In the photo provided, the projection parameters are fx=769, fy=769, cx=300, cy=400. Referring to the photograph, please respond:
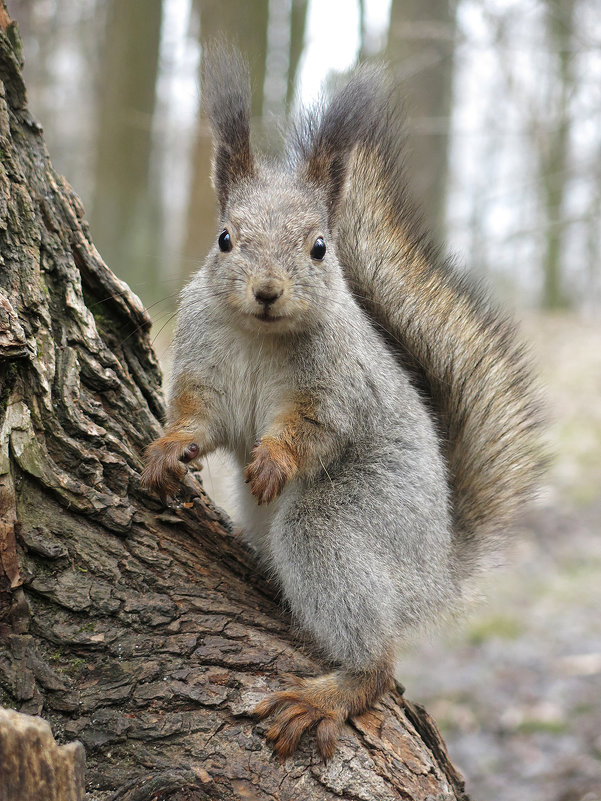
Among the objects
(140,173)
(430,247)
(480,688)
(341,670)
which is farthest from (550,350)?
(341,670)

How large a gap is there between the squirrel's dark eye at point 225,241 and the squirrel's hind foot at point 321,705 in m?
1.40

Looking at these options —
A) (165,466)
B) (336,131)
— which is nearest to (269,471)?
(165,466)

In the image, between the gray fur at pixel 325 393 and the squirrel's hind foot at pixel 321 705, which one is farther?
the gray fur at pixel 325 393

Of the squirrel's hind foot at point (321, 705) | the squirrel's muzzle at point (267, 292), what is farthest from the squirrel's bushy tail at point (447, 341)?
the squirrel's hind foot at point (321, 705)

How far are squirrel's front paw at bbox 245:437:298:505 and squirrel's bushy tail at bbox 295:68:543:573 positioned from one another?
0.77 m

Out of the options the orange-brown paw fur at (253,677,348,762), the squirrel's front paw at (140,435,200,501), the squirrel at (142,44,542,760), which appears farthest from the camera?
the squirrel at (142,44,542,760)

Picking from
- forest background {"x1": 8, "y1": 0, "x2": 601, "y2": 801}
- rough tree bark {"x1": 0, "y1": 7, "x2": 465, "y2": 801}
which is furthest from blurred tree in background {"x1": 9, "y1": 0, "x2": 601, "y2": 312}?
rough tree bark {"x1": 0, "y1": 7, "x2": 465, "y2": 801}

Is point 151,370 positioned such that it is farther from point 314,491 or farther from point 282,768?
point 282,768

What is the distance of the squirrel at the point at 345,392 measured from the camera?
2441mm

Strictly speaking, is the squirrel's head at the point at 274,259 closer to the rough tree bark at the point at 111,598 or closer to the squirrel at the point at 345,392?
the squirrel at the point at 345,392

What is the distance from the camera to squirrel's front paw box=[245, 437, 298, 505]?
95.0 inches

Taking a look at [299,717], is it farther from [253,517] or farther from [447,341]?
[447,341]

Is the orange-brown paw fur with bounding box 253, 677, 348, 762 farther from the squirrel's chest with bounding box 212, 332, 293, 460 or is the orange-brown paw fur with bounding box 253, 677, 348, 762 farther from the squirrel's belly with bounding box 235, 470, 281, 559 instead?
the squirrel's chest with bounding box 212, 332, 293, 460

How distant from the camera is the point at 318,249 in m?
2.63
